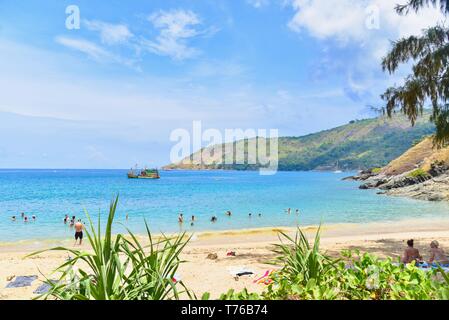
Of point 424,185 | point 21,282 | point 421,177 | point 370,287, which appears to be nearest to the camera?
point 370,287

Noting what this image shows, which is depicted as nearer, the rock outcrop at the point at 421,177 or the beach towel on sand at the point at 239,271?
the beach towel on sand at the point at 239,271

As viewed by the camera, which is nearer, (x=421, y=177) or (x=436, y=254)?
(x=436, y=254)

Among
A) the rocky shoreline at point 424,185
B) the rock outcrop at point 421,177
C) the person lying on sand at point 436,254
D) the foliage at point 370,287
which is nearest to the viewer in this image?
the foliage at point 370,287

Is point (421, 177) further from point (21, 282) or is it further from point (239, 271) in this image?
point (21, 282)

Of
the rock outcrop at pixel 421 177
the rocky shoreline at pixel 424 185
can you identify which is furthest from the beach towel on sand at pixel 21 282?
the rocky shoreline at pixel 424 185

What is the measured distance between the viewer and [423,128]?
194 m

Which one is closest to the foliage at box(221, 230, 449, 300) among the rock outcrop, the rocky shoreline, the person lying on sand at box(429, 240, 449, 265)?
the person lying on sand at box(429, 240, 449, 265)

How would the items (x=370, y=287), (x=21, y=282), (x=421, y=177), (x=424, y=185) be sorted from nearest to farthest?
(x=370, y=287)
(x=21, y=282)
(x=424, y=185)
(x=421, y=177)

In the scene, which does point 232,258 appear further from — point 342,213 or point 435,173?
point 435,173

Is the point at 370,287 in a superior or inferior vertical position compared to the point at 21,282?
superior

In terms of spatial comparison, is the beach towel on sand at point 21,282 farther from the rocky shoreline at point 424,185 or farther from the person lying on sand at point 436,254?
the rocky shoreline at point 424,185

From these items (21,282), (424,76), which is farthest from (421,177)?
(21,282)

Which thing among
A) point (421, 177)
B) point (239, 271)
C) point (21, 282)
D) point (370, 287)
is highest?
point (370, 287)

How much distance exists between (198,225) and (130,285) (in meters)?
25.6
